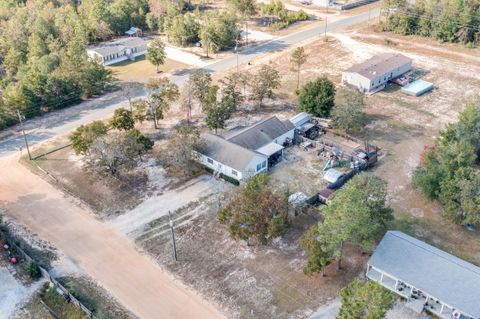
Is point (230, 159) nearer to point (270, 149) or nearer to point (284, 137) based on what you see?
point (270, 149)

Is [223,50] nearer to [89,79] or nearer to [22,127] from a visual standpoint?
[89,79]

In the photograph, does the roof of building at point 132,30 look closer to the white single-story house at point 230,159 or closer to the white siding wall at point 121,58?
the white siding wall at point 121,58

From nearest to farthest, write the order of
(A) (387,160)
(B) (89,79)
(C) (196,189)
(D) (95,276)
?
(D) (95,276) → (C) (196,189) → (A) (387,160) → (B) (89,79)

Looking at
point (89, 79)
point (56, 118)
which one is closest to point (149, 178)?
point (56, 118)

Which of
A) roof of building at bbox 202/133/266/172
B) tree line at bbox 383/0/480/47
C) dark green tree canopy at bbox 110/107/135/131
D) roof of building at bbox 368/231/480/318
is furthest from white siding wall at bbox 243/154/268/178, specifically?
tree line at bbox 383/0/480/47

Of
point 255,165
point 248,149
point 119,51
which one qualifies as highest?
point 119,51

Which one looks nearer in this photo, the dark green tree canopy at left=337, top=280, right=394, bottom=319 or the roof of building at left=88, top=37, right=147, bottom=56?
the dark green tree canopy at left=337, top=280, right=394, bottom=319

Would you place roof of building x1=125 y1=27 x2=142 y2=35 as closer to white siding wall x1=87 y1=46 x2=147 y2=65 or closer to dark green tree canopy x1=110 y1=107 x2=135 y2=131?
white siding wall x1=87 y1=46 x2=147 y2=65

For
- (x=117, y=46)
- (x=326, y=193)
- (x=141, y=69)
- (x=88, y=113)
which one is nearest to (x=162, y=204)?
(x=326, y=193)
